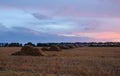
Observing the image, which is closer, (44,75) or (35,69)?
(44,75)

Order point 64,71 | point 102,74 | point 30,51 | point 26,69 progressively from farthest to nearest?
point 30,51
point 26,69
point 64,71
point 102,74

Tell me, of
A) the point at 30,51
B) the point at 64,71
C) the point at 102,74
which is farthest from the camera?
the point at 30,51

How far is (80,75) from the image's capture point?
20062 millimetres

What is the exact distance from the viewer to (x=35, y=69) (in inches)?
904

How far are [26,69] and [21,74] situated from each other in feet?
12.6

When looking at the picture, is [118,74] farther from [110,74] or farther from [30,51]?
[30,51]

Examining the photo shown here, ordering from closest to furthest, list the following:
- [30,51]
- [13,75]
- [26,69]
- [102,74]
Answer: [13,75]
[102,74]
[26,69]
[30,51]

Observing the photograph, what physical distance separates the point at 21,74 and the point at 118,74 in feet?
18.9

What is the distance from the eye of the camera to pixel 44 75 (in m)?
19.3

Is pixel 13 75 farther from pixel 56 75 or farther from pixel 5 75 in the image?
pixel 56 75

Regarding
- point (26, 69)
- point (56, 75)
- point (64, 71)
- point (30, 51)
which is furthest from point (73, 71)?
point (30, 51)

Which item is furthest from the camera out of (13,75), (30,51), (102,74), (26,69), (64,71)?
(30,51)

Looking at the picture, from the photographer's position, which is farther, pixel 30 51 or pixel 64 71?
pixel 30 51

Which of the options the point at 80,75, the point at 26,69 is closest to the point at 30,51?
the point at 26,69
